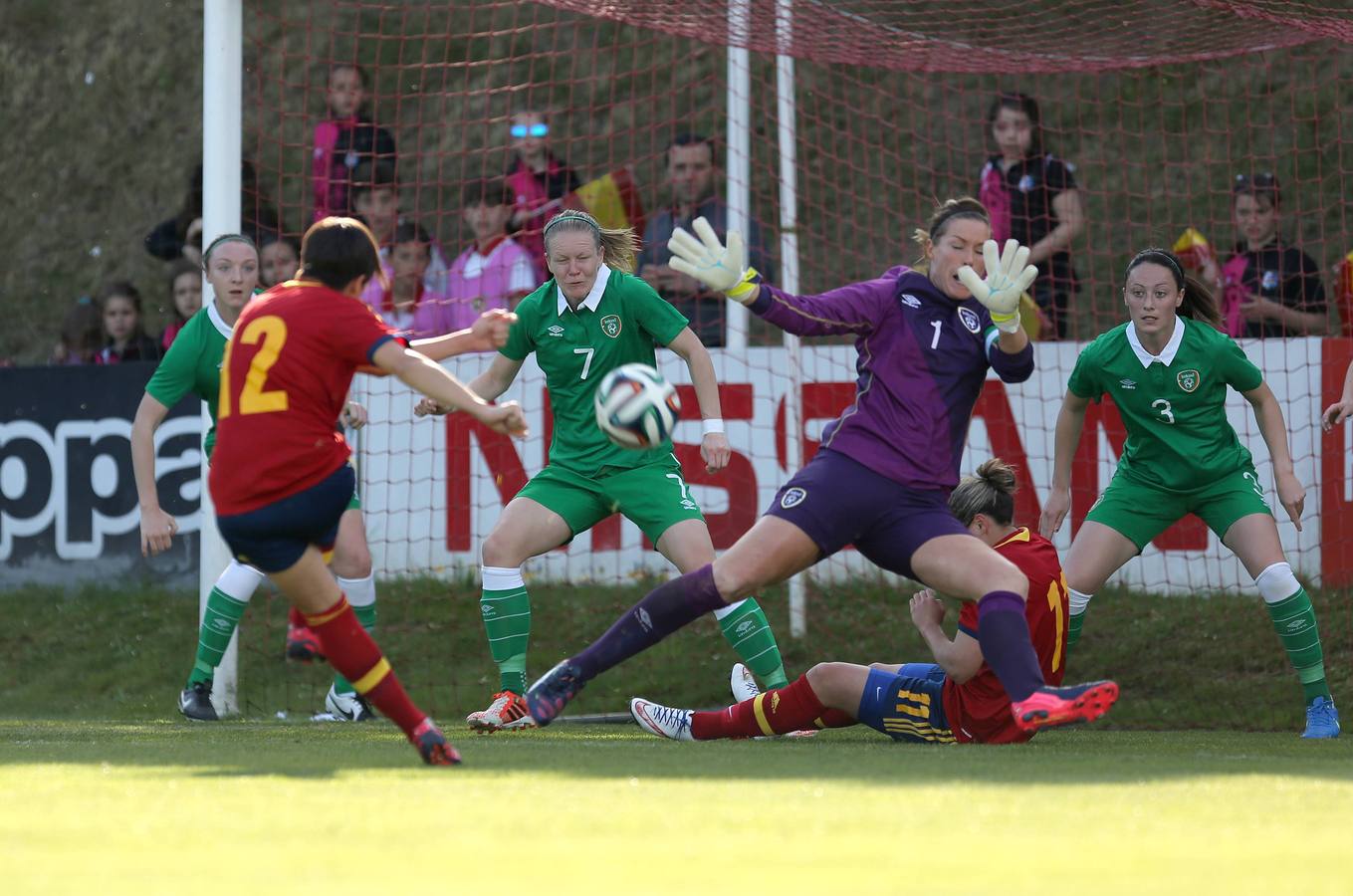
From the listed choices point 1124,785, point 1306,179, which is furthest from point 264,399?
point 1306,179

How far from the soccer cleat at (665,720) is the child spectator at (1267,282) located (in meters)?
5.09

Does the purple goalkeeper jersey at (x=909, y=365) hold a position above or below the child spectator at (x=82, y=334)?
below

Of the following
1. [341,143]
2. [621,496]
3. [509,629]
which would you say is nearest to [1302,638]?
[621,496]

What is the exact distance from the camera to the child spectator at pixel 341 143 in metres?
11.4

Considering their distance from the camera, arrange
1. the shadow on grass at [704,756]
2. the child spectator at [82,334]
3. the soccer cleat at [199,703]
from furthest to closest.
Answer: the child spectator at [82,334] < the soccer cleat at [199,703] < the shadow on grass at [704,756]

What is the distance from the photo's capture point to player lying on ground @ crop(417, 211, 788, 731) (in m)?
7.07

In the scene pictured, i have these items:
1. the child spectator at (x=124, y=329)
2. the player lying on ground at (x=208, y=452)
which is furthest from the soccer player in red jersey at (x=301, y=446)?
the child spectator at (x=124, y=329)

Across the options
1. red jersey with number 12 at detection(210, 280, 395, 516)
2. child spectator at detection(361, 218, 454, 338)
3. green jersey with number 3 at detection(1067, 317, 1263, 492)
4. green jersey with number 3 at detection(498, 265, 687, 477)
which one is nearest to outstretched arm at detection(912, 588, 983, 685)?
green jersey with number 3 at detection(498, 265, 687, 477)

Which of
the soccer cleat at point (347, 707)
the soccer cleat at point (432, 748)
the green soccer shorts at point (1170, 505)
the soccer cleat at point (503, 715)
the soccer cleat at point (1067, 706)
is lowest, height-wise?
the soccer cleat at point (347, 707)

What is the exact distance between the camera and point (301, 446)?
5.25m

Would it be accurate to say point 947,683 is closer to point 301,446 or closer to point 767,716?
point 767,716

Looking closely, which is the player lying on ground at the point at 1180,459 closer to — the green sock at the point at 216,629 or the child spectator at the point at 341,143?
the green sock at the point at 216,629

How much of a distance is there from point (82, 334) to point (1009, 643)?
9549 mm

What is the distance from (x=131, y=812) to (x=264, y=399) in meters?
1.47
